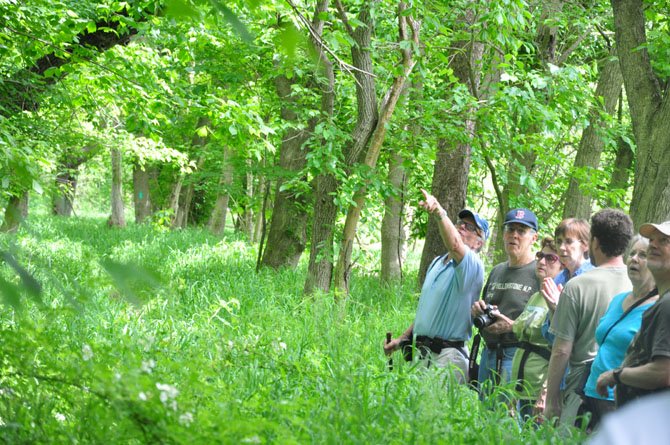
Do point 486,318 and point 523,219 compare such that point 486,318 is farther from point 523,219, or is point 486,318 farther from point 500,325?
point 523,219

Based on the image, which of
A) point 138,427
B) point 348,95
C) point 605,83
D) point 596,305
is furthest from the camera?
point 605,83

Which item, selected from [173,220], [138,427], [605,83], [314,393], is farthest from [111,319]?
[173,220]

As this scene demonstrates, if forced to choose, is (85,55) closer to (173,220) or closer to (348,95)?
(348,95)

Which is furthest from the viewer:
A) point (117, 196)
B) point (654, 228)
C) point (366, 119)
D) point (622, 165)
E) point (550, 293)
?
point (117, 196)

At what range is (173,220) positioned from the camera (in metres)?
26.8

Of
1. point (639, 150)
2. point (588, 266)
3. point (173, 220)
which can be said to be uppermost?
point (639, 150)

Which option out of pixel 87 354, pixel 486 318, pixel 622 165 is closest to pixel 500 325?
pixel 486 318

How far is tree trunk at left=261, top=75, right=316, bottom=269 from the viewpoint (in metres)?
12.6

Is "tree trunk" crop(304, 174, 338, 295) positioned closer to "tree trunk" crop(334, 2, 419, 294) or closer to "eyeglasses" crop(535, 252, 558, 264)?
"tree trunk" crop(334, 2, 419, 294)

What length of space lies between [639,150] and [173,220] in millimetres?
21388

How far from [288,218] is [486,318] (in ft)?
26.6

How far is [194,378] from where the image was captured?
127 inches

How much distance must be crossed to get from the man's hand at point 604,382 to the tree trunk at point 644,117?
10.2 ft

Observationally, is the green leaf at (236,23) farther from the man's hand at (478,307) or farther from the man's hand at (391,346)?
the man's hand at (391,346)
